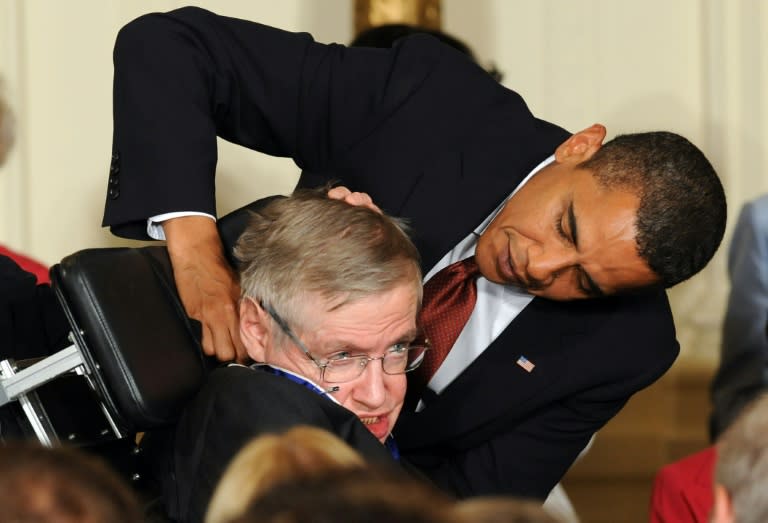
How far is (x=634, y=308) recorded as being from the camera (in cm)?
245

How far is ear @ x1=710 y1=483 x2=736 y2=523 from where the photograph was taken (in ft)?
4.02

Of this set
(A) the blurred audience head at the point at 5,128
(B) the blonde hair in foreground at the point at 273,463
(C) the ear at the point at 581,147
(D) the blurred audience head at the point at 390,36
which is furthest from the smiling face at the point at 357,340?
(D) the blurred audience head at the point at 390,36

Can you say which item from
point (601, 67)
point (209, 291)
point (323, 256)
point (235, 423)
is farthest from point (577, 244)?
point (601, 67)

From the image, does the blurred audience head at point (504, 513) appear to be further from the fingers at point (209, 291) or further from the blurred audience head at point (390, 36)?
the blurred audience head at point (390, 36)

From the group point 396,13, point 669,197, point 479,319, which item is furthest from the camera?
point 396,13

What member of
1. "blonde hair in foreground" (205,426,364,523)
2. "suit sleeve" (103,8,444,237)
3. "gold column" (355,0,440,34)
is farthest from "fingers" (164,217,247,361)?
"gold column" (355,0,440,34)

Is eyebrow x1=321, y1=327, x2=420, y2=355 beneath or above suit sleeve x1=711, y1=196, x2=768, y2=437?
above

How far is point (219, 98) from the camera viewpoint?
2.35 meters

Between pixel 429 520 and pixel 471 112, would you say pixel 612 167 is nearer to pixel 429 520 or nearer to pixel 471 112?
pixel 471 112

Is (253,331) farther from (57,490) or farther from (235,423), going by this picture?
(57,490)

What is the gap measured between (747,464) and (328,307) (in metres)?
0.78

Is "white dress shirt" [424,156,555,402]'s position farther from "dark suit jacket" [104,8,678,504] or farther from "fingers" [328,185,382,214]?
"fingers" [328,185,382,214]

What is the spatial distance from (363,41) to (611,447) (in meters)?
1.64

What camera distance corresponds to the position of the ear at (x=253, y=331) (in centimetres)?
194
